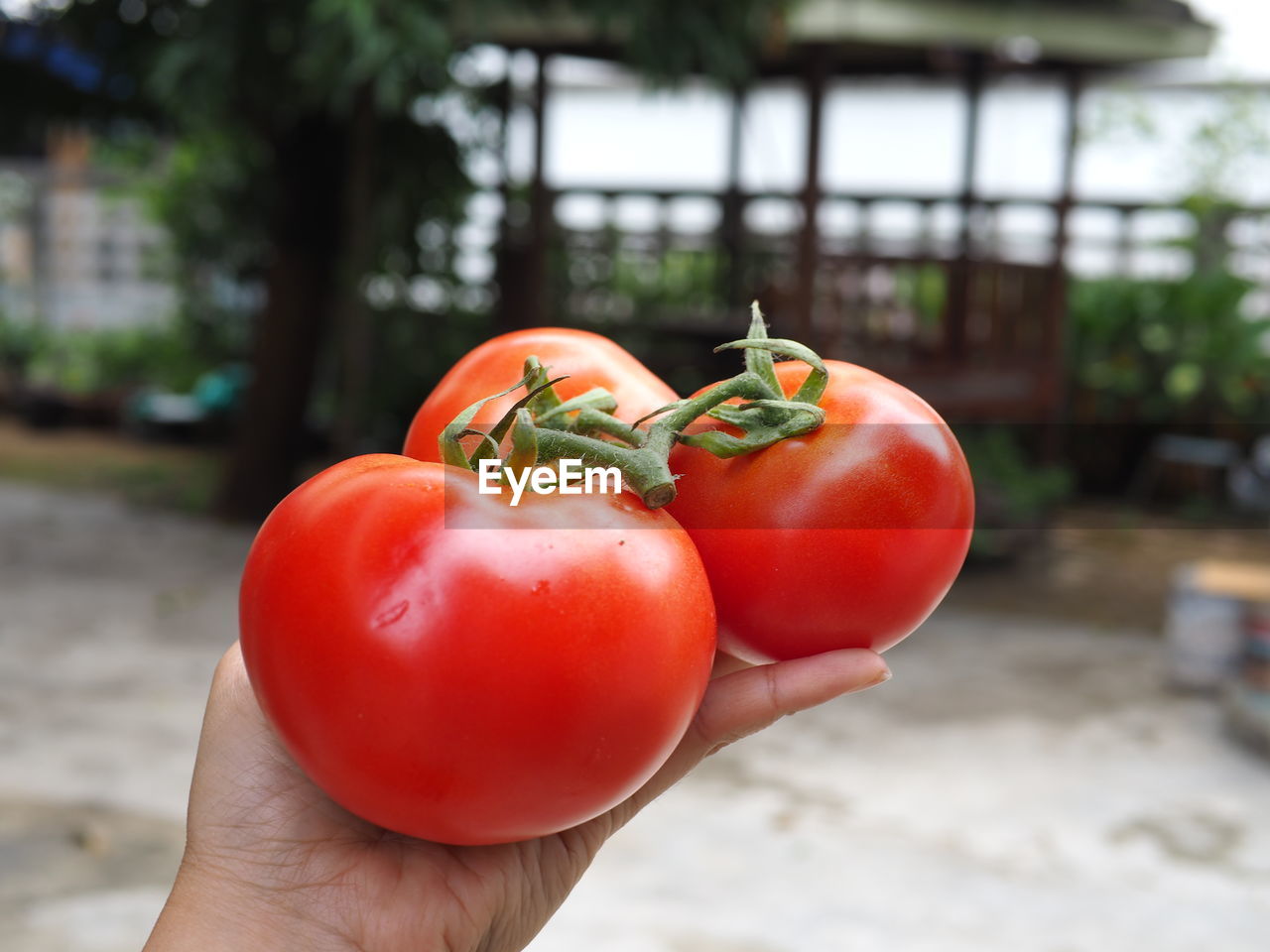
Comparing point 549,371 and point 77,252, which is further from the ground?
point 77,252

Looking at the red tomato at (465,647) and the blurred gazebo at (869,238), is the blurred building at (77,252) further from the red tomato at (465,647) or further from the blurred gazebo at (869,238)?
the red tomato at (465,647)

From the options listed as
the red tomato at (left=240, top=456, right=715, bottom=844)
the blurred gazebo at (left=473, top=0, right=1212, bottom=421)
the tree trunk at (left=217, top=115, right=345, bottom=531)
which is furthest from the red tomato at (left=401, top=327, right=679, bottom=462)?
the tree trunk at (left=217, top=115, right=345, bottom=531)

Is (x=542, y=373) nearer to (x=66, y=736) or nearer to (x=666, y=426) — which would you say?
(x=666, y=426)

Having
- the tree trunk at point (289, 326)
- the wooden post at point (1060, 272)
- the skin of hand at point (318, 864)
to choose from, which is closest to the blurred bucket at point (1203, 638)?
the wooden post at point (1060, 272)

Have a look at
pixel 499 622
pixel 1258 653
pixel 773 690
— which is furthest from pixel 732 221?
pixel 499 622

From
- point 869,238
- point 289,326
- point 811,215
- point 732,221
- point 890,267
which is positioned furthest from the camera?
point 869,238

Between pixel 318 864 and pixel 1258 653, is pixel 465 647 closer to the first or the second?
pixel 318 864

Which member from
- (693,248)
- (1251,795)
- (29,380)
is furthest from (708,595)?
(29,380)
